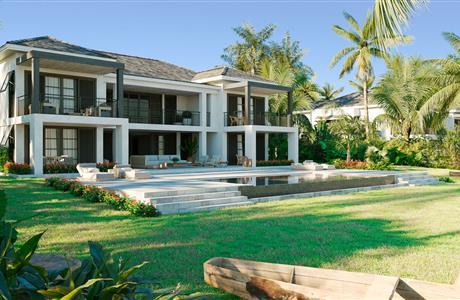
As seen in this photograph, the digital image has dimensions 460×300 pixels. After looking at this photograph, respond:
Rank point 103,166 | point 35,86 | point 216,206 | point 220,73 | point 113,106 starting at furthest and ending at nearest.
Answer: point 220,73, point 113,106, point 103,166, point 35,86, point 216,206

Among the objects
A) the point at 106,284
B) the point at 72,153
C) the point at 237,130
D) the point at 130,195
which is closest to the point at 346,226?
the point at 130,195

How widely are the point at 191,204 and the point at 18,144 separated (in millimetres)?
11932

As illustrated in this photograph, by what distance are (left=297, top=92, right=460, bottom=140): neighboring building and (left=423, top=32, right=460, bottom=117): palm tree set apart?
36.9 feet

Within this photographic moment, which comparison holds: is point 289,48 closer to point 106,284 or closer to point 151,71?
point 151,71

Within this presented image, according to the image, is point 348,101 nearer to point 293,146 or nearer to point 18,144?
point 293,146

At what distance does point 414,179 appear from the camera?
1928 centimetres

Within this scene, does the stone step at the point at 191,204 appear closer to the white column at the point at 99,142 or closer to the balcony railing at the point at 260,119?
the white column at the point at 99,142

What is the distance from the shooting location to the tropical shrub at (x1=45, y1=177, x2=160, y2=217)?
9666 mm

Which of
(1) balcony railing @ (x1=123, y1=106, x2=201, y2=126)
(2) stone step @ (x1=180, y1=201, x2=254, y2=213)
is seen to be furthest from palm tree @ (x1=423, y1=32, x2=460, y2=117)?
(2) stone step @ (x1=180, y1=201, x2=254, y2=213)

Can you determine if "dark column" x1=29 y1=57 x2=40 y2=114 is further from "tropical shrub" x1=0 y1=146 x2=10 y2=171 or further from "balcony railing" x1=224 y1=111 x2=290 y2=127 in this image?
"balcony railing" x1=224 y1=111 x2=290 y2=127

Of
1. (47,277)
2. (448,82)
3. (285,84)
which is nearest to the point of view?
(47,277)

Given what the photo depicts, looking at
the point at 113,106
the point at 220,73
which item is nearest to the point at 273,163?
the point at 220,73

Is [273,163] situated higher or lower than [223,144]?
lower

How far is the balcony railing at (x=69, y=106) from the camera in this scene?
18.5 meters
